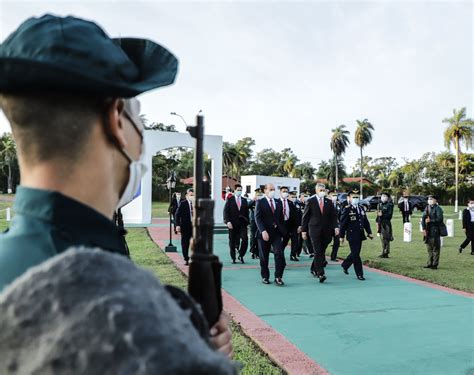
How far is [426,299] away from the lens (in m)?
6.73

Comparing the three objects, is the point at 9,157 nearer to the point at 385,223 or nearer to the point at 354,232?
the point at 385,223

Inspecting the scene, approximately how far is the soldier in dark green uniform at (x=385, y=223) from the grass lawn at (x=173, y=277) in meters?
5.54

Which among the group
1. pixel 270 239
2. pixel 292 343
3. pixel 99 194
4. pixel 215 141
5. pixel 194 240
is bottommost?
pixel 292 343

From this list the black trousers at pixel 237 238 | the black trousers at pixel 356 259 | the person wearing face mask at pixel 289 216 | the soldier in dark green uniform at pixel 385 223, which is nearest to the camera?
the black trousers at pixel 356 259

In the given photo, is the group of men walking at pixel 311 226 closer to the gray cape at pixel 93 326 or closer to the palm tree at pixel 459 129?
the gray cape at pixel 93 326

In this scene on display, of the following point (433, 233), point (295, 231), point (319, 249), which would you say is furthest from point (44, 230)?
point (295, 231)

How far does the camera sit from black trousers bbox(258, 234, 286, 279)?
310 inches

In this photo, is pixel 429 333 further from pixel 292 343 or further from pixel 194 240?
pixel 194 240

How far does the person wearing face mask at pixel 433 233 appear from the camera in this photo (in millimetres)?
9703

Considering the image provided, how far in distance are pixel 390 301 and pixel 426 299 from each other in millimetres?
599

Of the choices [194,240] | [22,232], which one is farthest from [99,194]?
[194,240]

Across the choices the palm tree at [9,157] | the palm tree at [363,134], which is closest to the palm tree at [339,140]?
the palm tree at [363,134]

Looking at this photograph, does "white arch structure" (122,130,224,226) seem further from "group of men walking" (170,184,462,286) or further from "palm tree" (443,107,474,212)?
"palm tree" (443,107,474,212)

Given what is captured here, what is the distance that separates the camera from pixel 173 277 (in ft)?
26.5
